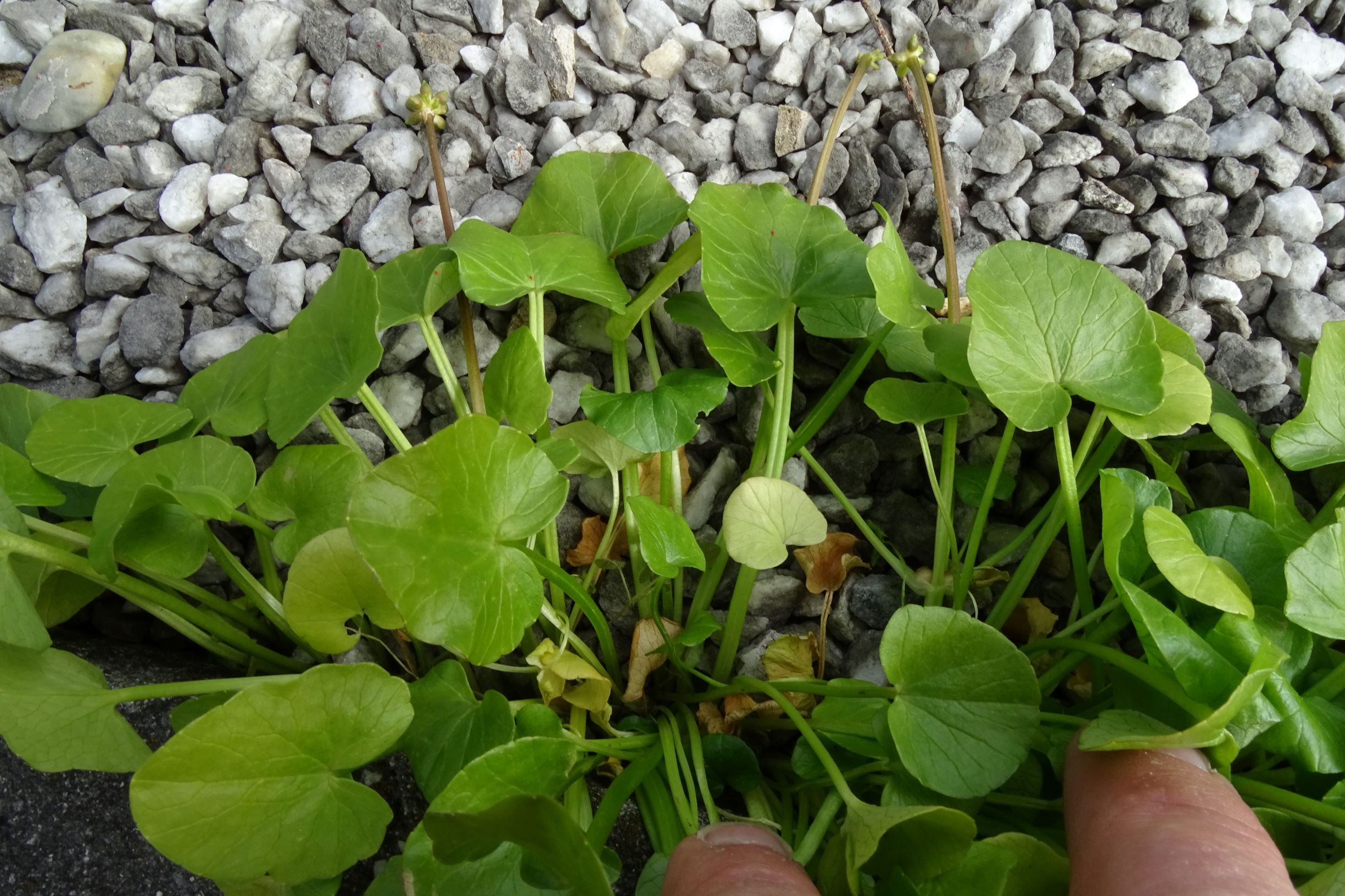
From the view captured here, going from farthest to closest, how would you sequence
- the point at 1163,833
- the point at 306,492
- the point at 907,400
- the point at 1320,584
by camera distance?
the point at 907,400, the point at 306,492, the point at 1320,584, the point at 1163,833

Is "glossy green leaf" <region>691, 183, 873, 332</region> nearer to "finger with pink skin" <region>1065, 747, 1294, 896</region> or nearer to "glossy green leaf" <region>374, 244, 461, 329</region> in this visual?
"glossy green leaf" <region>374, 244, 461, 329</region>

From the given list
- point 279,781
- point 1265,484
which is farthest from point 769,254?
point 279,781

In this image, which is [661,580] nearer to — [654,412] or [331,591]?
[654,412]

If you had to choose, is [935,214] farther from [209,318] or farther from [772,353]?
[209,318]

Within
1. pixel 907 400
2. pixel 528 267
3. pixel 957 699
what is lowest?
pixel 957 699

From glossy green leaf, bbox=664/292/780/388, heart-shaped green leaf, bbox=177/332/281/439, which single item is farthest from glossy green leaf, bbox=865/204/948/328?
heart-shaped green leaf, bbox=177/332/281/439

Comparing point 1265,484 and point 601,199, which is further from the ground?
point 601,199

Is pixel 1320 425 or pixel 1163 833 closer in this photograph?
pixel 1163 833

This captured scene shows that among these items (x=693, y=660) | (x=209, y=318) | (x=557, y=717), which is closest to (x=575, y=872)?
(x=557, y=717)

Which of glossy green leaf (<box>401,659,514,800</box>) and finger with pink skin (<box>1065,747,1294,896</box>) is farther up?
finger with pink skin (<box>1065,747,1294,896</box>)
